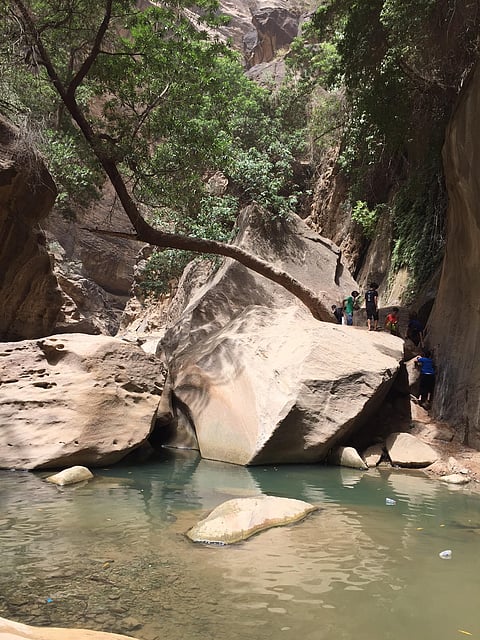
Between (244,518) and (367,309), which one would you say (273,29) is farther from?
(244,518)

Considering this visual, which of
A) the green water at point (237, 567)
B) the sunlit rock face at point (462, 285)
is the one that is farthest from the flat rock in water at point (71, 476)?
the sunlit rock face at point (462, 285)

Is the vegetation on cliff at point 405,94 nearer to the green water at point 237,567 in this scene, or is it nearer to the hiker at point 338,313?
the hiker at point 338,313

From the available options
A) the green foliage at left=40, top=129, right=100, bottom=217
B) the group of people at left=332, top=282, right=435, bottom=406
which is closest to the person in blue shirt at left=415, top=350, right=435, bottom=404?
the group of people at left=332, top=282, right=435, bottom=406

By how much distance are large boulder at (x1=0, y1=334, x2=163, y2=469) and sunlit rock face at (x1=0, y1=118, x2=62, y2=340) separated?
3.12 metres

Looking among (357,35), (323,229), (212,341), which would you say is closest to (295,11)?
(323,229)

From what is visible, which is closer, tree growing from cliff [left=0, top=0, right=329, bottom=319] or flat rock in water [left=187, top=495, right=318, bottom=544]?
flat rock in water [left=187, top=495, right=318, bottom=544]

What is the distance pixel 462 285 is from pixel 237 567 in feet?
25.3

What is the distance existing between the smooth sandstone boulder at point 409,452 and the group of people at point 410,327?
200 centimetres

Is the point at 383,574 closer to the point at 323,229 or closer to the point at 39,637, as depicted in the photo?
the point at 39,637

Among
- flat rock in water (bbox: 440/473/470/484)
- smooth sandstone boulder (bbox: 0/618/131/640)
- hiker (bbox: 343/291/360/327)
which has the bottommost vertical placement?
flat rock in water (bbox: 440/473/470/484)

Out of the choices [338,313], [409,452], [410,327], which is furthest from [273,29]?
[409,452]

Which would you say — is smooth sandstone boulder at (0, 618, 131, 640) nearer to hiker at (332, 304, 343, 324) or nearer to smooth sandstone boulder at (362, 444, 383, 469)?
smooth sandstone boulder at (362, 444, 383, 469)

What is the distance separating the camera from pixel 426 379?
34.4ft

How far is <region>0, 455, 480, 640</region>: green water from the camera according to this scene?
2.96 meters
